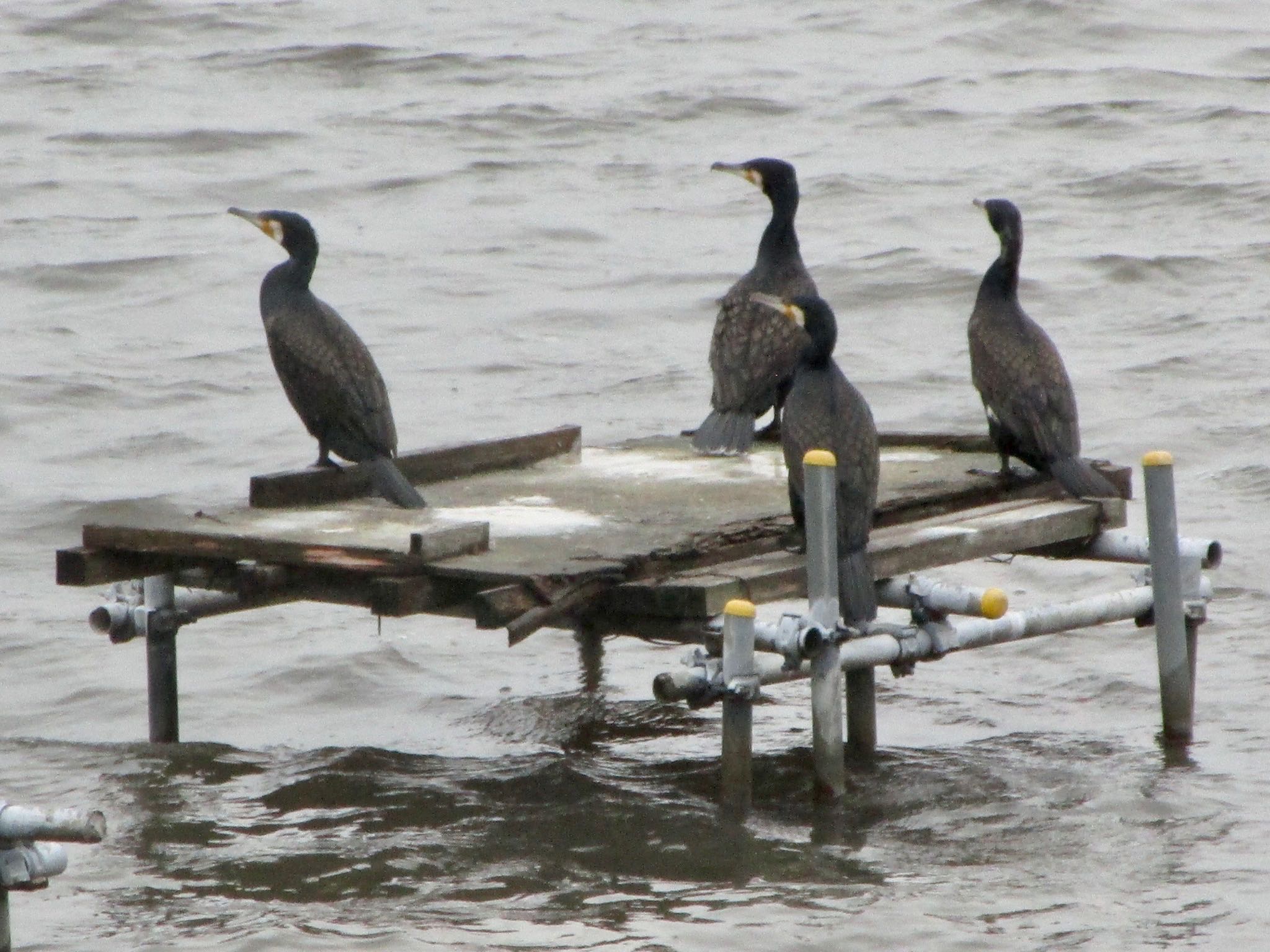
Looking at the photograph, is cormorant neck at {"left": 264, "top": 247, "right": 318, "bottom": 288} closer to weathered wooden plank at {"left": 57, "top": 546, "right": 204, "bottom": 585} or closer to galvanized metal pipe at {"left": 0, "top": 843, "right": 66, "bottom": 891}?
weathered wooden plank at {"left": 57, "top": 546, "right": 204, "bottom": 585}

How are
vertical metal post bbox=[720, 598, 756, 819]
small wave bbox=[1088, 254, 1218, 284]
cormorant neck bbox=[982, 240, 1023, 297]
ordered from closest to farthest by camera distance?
vertical metal post bbox=[720, 598, 756, 819] → cormorant neck bbox=[982, 240, 1023, 297] → small wave bbox=[1088, 254, 1218, 284]

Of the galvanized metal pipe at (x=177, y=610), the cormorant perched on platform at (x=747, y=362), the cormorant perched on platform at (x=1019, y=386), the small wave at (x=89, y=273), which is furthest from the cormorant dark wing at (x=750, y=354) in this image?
the small wave at (x=89, y=273)

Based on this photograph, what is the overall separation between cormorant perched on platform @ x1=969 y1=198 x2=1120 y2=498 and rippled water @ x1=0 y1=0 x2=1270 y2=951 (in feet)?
3.33

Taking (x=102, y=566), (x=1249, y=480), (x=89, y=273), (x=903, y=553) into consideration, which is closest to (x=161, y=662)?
(x=102, y=566)

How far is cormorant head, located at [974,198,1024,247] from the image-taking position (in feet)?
26.7

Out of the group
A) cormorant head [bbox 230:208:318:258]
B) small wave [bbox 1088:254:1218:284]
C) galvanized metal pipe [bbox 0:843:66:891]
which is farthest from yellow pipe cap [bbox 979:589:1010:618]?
small wave [bbox 1088:254:1218:284]

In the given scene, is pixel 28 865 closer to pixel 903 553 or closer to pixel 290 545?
pixel 290 545

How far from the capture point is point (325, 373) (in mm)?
7945

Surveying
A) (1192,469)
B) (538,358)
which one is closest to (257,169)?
(538,358)

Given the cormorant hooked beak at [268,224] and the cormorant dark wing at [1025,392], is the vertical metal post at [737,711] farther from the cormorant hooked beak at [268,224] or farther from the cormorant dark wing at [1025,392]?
the cormorant hooked beak at [268,224]

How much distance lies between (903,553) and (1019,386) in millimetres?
1066

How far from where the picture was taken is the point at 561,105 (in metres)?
19.0

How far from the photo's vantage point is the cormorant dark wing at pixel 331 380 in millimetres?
7750

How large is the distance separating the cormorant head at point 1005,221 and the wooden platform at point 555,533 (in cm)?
75
